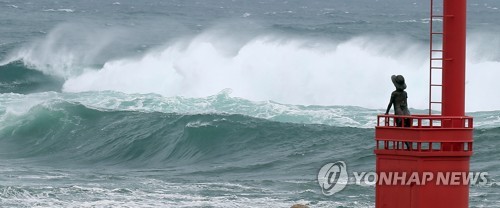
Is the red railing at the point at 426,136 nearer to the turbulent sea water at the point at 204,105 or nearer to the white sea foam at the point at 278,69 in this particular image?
the turbulent sea water at the point at 204,105

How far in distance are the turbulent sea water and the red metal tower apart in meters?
10.1

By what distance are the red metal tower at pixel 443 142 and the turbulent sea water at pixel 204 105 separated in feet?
33.0

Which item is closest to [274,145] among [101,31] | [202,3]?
[101,31]

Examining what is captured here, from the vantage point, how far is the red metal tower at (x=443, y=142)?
6.59 metres

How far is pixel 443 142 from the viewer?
6.60 m

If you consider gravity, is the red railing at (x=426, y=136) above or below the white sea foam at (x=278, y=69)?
below

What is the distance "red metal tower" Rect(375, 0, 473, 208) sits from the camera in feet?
21.6

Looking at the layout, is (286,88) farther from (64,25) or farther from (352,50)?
(64,25)

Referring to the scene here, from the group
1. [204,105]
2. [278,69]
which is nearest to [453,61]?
[204,105]

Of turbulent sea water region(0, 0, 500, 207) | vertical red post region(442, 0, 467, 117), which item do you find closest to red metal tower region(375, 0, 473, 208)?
vertical red post region(442, 0, 467, 117)

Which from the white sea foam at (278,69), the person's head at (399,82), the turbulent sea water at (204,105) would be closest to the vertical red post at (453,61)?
the person's head at (399,82)

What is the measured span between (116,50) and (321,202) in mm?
31694

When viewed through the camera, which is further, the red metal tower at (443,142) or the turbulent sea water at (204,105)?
the turbulent sea water at (204,105)

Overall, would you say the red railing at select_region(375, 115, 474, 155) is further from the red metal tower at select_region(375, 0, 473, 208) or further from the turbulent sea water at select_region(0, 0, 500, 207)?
the turbulent sea water at select_region(0, 0, 500, 207)
